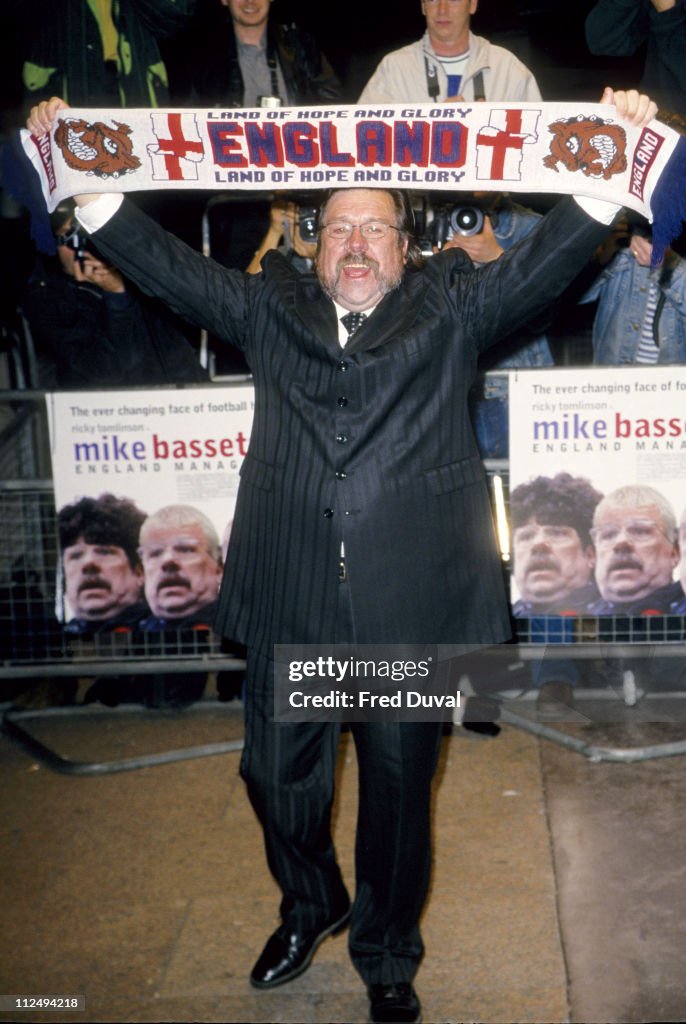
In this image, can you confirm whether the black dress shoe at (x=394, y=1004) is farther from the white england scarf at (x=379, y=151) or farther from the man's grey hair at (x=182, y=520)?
the white england scarf at (x=379, y=151)

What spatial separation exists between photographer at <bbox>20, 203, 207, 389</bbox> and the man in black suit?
1821 mm

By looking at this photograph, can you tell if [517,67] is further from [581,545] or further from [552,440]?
[581,545]

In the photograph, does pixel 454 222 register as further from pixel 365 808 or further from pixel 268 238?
pixel 365 808

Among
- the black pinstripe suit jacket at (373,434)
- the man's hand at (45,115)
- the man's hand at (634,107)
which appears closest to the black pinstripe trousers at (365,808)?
the black pinstripe suit jacket at (373,434)

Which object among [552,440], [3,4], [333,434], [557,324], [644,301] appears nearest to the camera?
[333,434]

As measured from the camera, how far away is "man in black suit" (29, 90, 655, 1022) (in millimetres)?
3291

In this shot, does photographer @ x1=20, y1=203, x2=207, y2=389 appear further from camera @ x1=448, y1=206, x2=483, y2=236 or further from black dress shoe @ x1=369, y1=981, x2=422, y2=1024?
black dress shoe @ x1=369, y1=981, x2=422, y2=1024

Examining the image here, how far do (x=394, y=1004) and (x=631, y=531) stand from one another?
6.58 ft

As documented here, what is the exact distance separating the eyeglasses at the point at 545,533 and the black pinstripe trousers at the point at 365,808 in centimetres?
139

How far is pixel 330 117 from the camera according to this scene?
3.40 metres

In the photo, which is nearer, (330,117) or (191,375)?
(330,117)

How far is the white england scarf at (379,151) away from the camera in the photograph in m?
3.26

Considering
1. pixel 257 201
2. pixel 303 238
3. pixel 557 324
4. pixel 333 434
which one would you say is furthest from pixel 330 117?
pixel 557 324

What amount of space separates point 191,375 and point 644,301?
6.47 feet
